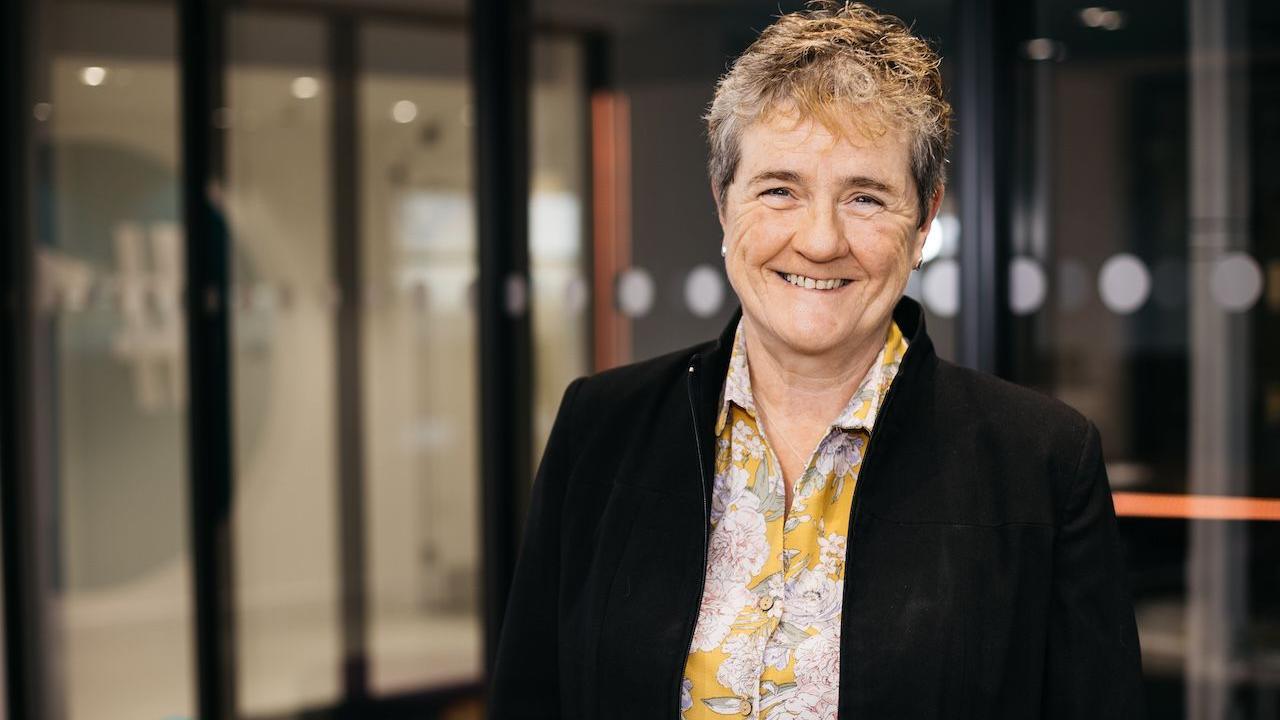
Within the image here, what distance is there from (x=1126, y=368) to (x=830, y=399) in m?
1.33

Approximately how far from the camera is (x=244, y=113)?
4.28 m

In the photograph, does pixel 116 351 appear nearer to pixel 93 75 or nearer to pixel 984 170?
pixel 93 75

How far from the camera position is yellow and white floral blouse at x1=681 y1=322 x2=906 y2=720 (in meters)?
1.59

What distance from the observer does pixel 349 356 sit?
13.8ft

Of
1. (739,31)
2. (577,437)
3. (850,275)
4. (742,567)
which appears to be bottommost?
(742,567)

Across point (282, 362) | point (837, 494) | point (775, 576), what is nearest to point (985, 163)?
point (837, 494)

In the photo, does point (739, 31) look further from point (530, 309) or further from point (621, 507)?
point (621, 507)

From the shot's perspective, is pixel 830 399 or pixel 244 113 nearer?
pixel 830 399

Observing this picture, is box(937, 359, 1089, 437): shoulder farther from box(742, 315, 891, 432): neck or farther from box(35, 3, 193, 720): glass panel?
box(35, 3, 193, 720): glass panel

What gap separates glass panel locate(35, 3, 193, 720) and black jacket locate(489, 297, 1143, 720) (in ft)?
9.89

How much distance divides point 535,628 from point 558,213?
1.96 metres

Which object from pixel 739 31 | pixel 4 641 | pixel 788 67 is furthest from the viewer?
pixel 4 641

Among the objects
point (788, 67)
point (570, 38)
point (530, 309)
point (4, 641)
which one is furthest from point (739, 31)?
point (4, 641)

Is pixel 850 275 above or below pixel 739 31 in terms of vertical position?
below
